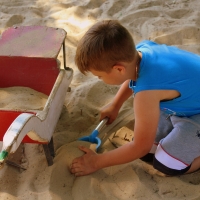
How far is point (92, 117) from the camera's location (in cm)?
154

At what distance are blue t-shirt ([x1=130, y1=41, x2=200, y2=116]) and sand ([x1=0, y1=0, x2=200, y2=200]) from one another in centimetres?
27

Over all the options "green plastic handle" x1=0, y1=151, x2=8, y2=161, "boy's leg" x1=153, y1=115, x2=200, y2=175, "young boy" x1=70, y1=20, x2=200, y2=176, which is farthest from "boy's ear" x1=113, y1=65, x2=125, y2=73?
"green plastic handle" x1=0, y1=151, x2=8, y2=161

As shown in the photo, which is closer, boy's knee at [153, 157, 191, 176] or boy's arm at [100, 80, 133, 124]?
boy's knee at [153, 157, 191, 176]

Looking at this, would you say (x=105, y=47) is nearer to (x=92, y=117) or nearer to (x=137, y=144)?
(x=137, y=144)

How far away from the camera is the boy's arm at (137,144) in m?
1.11

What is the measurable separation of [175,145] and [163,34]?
102cm

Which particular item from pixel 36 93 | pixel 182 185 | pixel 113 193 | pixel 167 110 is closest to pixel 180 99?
pixel 167 110

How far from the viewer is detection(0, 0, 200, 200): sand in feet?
3.83

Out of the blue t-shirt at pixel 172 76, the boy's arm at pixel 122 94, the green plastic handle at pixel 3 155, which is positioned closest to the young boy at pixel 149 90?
the blue t-shirt at pixel 172 76

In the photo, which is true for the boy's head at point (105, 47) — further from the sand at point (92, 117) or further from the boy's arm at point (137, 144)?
the sand at point (92, 117)

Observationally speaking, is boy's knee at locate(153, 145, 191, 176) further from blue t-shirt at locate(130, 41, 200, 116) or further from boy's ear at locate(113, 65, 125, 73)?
boy's ear at locate(113, 65, 125, 73)

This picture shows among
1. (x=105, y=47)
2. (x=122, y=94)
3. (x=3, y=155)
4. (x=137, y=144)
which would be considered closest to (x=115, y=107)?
(x=122, y=94)

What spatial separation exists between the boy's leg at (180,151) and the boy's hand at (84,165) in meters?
0.24

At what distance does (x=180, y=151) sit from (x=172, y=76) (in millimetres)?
281
